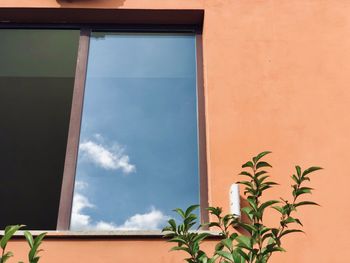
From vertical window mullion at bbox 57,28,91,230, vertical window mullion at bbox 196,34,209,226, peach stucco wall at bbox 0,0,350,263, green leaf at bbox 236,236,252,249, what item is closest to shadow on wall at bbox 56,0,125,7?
peach stucco wall at bbox 0,0,350,263

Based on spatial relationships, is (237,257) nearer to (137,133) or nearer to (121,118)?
(137,133)

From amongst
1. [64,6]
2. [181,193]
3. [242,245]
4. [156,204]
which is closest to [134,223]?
[156,204]

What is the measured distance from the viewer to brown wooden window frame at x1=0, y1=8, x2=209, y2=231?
337 centimetres

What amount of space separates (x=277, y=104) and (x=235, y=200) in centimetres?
100

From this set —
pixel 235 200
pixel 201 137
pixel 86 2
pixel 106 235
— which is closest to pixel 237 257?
pixel 235 200

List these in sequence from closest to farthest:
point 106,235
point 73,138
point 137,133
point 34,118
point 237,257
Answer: point 237,257
point 106,235
point 73,138
point 137,133
point 34,118

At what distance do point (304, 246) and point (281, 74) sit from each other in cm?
151

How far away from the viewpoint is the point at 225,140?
347cm

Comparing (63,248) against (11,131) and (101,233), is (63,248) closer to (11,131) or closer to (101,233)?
(101,233)

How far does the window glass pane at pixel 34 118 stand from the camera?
14.1 feet

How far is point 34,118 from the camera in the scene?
588 cm

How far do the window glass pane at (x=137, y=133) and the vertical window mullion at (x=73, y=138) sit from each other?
0.17 ft

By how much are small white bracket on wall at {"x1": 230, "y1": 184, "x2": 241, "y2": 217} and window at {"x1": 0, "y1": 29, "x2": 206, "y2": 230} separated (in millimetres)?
341

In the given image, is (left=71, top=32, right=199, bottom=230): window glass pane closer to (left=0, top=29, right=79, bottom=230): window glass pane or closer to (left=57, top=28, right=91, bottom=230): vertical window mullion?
(left=57, top=28, right=91, bottom=230): vertical window mullion
